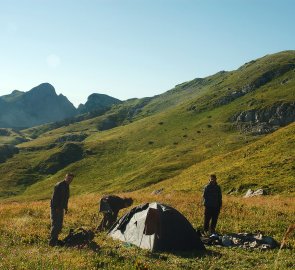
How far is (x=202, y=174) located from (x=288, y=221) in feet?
135

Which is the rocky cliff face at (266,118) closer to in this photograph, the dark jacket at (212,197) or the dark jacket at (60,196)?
the dark jacket at (212,197)

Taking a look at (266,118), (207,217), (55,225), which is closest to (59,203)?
(55,225)

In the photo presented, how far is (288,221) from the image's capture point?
23.8m

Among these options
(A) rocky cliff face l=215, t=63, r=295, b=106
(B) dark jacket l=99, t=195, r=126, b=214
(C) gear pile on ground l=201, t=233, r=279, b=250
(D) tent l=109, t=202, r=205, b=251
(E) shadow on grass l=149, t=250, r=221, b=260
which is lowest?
(C) gear pile on ground l=201, t=233, r=279, b=250

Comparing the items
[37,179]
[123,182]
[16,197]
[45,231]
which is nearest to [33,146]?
[37,179]

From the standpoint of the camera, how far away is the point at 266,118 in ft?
389

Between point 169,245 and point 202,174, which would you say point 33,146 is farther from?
point 169,245

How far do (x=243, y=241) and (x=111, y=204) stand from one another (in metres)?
7.38

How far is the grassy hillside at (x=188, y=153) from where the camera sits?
5931 cm

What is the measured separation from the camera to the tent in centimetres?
1761

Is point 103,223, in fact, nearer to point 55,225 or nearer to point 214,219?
point 55,225

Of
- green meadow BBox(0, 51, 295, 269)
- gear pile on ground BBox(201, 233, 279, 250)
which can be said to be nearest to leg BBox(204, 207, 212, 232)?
green meadow BBox(0, 51, 295, 269)

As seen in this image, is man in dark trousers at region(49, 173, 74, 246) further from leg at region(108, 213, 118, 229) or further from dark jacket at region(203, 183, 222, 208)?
dark jacket at region(203, 183, 222, 208)

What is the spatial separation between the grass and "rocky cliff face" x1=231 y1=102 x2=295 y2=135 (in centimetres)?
8875
